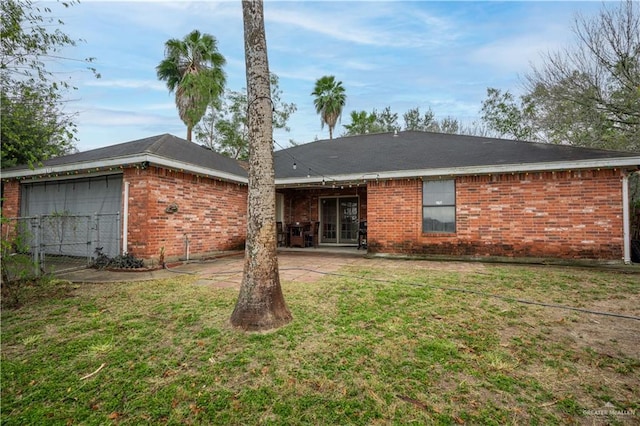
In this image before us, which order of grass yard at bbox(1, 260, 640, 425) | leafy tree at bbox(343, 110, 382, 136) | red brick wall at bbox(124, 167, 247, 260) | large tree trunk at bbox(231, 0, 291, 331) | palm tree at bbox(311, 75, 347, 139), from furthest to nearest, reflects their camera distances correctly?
1. leafy tree at bbox(343, 110, 382, 136)
2. palm tree at bbox(311, 75, 347, 139)
3. red brick wall at bbox(124, 167, 247, 260)
4. large tree trunk at bbox(231, 0, 291, 331)
5. grass yard at bbox(1, 260, 640, 425)

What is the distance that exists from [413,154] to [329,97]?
14006 mm

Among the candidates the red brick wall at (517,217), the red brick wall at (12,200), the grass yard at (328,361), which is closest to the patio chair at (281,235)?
the red brick wall at (517,217)

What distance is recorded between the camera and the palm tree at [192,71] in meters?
15.8

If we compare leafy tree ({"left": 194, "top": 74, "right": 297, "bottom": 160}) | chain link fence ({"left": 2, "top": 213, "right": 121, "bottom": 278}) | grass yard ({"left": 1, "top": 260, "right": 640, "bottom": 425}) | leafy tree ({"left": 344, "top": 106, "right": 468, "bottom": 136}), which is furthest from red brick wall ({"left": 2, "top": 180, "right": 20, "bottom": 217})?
leafy tree ({"left": 344, "top": 106, "right": 468, "bottom": 136})

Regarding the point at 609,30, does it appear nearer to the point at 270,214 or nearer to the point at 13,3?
the point at 270,214

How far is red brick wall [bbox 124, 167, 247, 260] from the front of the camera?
6.62 metres

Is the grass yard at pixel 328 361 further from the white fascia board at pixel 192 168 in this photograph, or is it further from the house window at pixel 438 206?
the house window at pixel 438 206

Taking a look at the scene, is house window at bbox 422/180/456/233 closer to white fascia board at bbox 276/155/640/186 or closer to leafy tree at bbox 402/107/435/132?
white fascia board at bbox 276/155/640/186

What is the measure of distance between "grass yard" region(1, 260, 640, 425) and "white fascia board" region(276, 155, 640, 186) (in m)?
3.67

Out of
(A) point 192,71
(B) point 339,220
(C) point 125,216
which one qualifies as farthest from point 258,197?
(A) point 192,71

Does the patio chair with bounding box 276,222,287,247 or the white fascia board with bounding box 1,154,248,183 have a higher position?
the white fascia board with bounding box 1,154,248,183

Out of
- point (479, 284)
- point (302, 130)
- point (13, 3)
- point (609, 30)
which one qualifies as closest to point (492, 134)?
point (609, 30)

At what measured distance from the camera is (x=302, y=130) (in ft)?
84.4

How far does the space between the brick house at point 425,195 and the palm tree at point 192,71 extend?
812 cm
